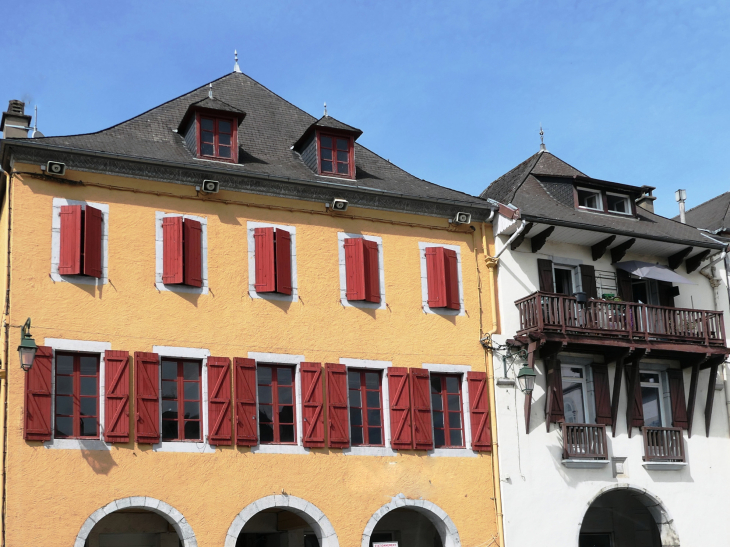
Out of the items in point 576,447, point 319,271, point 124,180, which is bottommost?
point 576,447

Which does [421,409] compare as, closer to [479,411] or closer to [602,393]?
[479,411]

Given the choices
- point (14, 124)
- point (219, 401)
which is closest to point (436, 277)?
point (219, 401)

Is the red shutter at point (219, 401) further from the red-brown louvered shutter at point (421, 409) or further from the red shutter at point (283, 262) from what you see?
the red-brown louvered shutter at point (421, 409)

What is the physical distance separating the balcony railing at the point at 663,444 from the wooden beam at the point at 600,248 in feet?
14.3

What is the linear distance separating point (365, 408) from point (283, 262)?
11.8ft

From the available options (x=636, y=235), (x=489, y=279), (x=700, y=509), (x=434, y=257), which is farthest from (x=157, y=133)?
(x=700, y=509)

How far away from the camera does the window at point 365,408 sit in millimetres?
21500

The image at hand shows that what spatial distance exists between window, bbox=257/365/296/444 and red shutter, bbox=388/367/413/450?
2.19 meters

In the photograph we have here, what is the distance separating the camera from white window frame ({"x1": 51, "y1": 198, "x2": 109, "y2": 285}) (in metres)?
19.7

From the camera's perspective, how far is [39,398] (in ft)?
61.2

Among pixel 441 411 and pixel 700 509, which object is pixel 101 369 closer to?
pixel 441 411

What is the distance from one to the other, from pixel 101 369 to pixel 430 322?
7.39 meters

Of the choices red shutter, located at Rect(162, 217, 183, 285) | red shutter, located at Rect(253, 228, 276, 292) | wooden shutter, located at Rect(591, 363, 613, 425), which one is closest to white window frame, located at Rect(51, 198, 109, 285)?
red shutter, located at Rect(162, 217, 183, 285)

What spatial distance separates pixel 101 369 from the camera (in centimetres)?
1942
